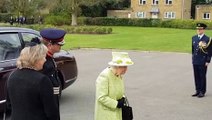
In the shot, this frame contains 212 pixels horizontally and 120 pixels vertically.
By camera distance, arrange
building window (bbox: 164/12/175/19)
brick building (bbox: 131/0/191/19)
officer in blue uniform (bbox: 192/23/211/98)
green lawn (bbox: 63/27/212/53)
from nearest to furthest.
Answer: officer in blue uniform (bbox: 192/23/211/98), green lawn (bbox: 63/27/212/53), brick building (bbox: 131/0/191/19), building window (bbox: 164/12/175/19)

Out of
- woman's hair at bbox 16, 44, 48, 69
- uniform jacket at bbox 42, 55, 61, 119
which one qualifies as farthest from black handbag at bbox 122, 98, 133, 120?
woman's hair at bbox 16, 44, 48, 69

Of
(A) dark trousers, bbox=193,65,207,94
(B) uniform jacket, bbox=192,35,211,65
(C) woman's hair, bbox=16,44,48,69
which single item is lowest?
(A) dark trousers, bbox=193,65,207,94

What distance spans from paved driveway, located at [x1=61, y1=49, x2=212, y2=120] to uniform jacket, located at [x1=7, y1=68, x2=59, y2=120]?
4.37 meters

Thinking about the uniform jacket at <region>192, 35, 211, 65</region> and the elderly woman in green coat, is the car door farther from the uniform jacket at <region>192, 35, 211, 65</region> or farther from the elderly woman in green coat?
the uniform jacket at <region>192, 35, 211, 65</region>

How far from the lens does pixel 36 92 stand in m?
4.04

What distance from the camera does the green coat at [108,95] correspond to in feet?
16.0

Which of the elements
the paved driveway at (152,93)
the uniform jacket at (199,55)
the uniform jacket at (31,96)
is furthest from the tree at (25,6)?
the uniform jacket at (31,96)

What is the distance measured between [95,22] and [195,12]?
20.1m

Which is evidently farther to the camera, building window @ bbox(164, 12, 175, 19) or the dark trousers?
building window @ bbox(164, 12, 175, 19)

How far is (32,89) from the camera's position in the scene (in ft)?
13.2

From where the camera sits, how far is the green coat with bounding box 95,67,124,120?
16.0 feet

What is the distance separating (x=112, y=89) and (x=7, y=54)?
3929 millimetres

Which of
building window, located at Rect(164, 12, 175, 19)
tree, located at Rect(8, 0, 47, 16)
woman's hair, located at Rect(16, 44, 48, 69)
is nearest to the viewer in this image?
woman's hair, located at Rect(16, 44, 48, 69)

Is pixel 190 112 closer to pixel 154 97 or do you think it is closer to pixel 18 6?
pixel 154 97
